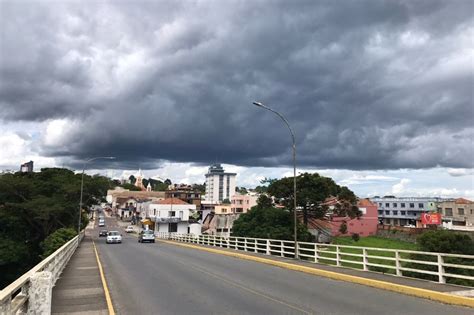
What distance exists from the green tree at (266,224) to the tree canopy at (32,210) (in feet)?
76.6

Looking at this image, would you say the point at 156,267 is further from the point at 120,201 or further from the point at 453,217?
the point at 120,201

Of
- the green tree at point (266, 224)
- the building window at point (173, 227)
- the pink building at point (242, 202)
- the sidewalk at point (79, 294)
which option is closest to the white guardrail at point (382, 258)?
the green tree at point (266, 224)

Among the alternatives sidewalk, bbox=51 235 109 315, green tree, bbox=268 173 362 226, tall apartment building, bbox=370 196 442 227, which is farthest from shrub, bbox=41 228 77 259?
tall apartment building, bbox=370 196 442 227

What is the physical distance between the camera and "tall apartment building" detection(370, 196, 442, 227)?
134625 millimetres

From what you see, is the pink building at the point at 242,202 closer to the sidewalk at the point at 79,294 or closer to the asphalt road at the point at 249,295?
the sidewalk at the point at 79,294

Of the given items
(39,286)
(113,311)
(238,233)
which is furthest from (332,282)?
(238,233)

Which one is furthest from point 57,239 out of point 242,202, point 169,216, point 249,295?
point 242,202

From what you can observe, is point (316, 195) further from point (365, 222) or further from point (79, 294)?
point (365, 222)

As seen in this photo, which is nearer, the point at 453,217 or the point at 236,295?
the point at 236,295

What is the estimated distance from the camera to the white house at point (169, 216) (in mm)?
104250

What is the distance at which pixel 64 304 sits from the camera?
38.0 ft

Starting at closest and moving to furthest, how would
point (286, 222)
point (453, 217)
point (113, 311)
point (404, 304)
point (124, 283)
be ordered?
point (113, 311)
point (404, 304)
point (124, 283)
point (286, 222)
point (453, 217)

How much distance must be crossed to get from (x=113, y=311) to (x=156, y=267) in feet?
35.1

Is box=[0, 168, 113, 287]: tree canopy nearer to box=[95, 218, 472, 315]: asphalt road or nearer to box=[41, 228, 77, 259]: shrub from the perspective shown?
box=[41, 228, 77, 259]: shrub
